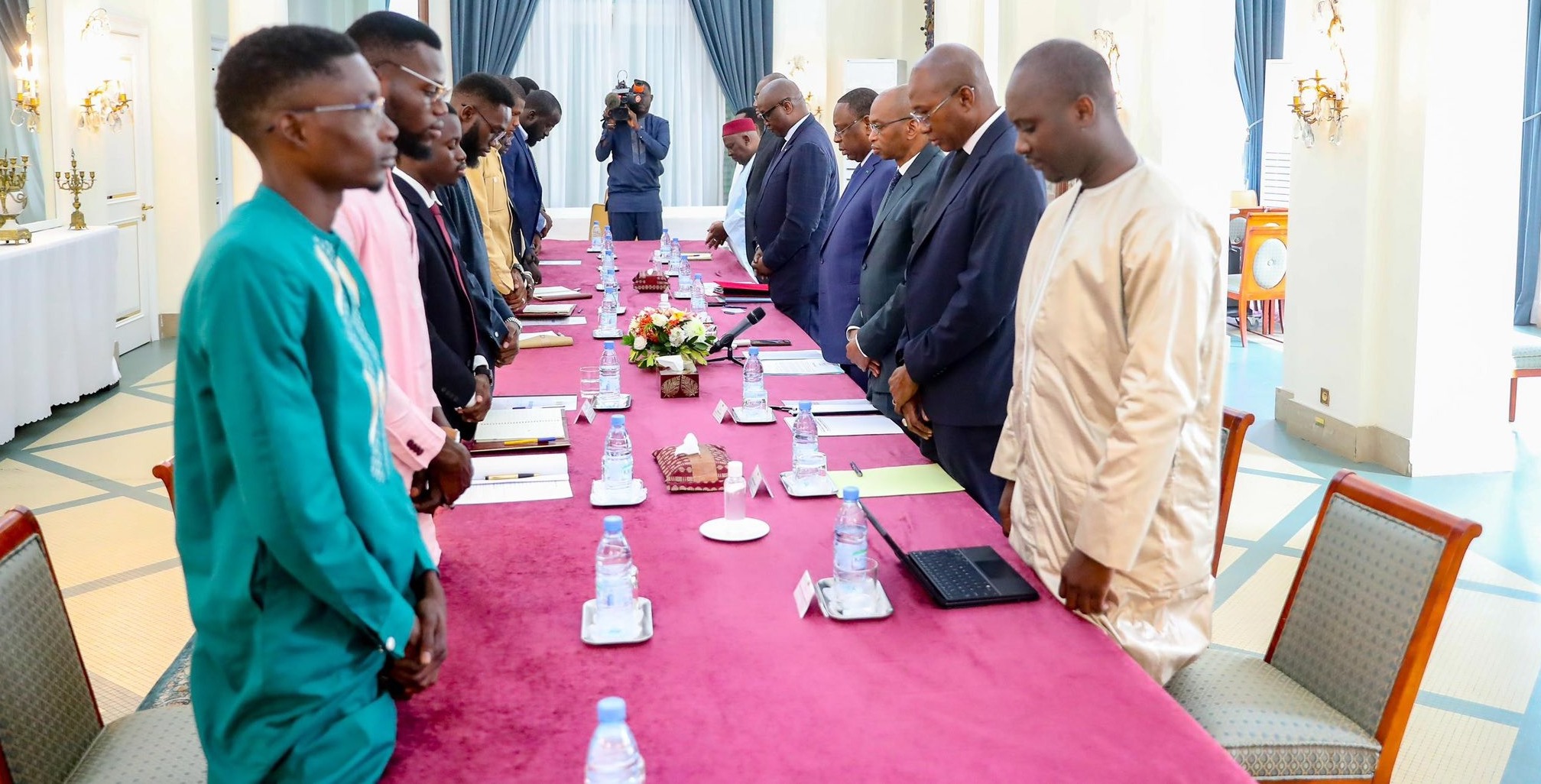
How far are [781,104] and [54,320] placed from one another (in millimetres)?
4051

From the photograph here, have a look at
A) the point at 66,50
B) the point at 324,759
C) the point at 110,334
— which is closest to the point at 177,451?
the point at 324,759

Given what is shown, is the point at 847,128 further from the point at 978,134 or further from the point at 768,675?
the point at 768,675

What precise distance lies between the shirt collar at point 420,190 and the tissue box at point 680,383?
2.92ft

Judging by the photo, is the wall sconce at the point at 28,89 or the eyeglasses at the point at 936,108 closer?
the eyeglasses at the point at 936,108

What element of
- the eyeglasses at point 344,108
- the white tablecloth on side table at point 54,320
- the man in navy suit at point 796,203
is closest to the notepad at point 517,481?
the eyeglasses at point 344,108

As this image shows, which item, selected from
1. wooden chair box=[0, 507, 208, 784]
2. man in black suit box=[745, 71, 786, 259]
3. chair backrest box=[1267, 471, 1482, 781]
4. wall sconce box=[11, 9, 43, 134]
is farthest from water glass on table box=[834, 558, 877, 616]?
wall sconce box=[11, 9, 43, 134]

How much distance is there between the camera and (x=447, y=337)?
281 centimetres

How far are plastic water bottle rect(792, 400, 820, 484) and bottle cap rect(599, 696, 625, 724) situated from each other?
1.25 meters

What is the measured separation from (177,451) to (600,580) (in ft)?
2.21

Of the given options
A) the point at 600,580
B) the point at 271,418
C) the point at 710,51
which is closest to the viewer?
the point at 271,418

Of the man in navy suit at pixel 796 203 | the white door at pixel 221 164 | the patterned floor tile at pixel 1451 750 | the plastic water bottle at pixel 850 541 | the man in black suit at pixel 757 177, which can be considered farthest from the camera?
the white door at pixel 221 164

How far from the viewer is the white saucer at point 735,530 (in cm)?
223

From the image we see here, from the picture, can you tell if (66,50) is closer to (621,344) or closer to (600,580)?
(621,344)

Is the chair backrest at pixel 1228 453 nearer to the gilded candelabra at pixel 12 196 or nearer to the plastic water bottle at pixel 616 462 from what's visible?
the plastic water bottle at pixel 616 462
